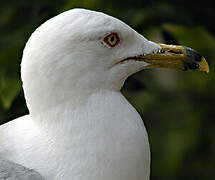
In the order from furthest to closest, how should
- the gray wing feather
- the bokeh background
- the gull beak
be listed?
the bokeh background, the gull beak, the gray wing feather

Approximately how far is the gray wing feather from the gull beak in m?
0.36

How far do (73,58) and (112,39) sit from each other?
0.11m

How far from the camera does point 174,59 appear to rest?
1.34 m

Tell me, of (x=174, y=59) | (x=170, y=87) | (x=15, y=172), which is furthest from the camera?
(x=170, y=87)

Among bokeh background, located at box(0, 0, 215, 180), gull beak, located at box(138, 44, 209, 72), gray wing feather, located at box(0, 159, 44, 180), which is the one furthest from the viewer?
bokeh background, located at box(0, 0, 215, 180)

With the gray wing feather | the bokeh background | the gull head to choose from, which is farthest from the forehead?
the bokeh background

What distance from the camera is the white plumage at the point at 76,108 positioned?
1.19 meters

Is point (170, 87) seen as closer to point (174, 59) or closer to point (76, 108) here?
point (174, 59)

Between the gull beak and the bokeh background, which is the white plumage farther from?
the bokeh background

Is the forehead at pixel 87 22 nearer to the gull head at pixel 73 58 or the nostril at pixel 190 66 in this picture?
the gull head at pixel 73 58

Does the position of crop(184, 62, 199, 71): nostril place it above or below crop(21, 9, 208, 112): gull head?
below

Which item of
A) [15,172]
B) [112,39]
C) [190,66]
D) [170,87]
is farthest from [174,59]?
[170,87]

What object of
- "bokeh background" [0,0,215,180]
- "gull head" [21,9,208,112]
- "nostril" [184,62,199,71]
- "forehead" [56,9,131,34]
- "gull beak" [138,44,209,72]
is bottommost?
"bokeh background" [0,0,215,180]

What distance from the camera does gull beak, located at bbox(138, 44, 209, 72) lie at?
1.32m
